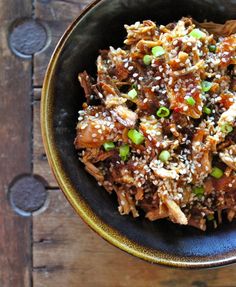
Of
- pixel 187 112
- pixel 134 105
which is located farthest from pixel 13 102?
pixel 187 112

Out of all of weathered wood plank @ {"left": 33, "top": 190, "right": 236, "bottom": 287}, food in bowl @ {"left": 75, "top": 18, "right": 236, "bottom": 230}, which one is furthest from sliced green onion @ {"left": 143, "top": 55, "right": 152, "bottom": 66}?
weathered wood plank @ {"left": 33, "top": 190, "right": 236, "bottom": 287}

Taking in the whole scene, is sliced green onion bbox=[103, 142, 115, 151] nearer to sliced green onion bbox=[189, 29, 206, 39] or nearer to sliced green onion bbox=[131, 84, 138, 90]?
sliced green onion bbox=[131, 84, 138, 90]

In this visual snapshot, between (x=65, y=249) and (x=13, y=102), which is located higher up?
(x=13, y=102)

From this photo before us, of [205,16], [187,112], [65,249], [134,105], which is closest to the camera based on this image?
[187,112]

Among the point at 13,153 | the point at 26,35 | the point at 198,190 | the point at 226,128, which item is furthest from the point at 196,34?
the point at 13,153

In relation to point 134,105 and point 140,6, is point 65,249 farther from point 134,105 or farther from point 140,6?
point 140,6

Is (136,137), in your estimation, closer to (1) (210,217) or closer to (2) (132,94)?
(2) (132,94)

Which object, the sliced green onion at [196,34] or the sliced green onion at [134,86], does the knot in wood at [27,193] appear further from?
the sliced green onion at [196,34]
